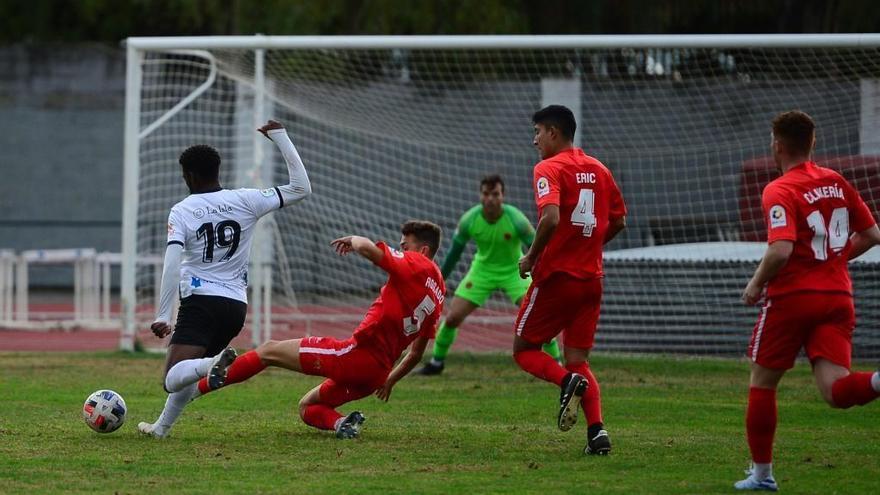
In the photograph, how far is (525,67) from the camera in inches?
964

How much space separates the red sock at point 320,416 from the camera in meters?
8.76

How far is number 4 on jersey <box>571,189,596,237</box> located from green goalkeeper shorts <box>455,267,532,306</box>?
17.9 ft

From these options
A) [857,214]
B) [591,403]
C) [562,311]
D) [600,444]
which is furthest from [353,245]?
[857,214]

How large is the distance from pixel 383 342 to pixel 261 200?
1.22m

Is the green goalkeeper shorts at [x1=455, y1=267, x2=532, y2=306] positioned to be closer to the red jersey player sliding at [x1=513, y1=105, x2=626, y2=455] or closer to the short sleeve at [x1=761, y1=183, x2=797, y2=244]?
the red jersey player sliding at [x1=513, y1=105, x2=626, y2=455]

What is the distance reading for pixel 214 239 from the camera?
8430mm

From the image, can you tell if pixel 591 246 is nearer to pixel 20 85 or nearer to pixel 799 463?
pixel 799 463

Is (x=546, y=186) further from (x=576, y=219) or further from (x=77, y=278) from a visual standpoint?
(x=77, y=278)

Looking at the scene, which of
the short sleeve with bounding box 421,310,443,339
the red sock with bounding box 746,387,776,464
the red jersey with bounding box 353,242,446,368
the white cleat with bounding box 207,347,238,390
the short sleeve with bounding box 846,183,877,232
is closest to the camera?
the red sock with bounding box 746,387,776,464

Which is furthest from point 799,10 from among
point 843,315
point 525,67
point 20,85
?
point 843,315

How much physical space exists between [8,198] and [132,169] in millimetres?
15739

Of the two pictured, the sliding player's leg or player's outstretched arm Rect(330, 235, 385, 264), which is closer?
player's outstretched arm Rect(330, 235, 385, 264)

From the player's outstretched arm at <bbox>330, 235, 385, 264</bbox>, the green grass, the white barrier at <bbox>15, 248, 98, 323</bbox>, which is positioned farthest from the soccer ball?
the white barrier at <bbox>15, 248, 98, 323</bbox>

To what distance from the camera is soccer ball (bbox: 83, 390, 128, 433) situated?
8.54 metres
